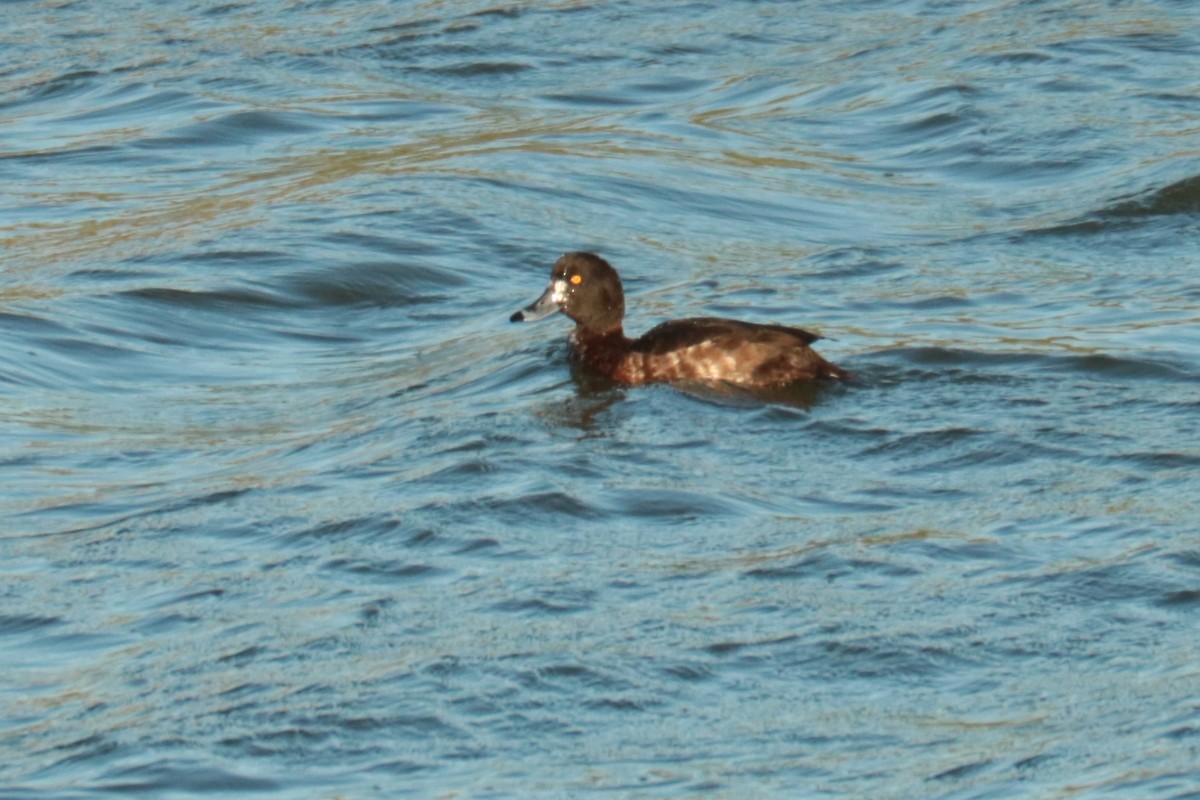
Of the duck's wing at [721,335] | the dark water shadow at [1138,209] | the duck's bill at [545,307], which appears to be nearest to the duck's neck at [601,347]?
the duck's bill at [545,307]

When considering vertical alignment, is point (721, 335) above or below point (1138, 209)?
above

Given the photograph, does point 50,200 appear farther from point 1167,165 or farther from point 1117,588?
point 1117,588

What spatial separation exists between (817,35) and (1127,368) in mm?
11133

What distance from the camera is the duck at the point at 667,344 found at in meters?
10.1

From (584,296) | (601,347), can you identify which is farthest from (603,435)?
(584,296)

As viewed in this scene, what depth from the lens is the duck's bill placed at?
11148 mm

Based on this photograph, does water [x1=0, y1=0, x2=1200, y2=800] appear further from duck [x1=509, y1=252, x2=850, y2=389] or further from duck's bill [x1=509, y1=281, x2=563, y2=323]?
duck's bill [x1=509, y1=281, x2=563, y2=323]

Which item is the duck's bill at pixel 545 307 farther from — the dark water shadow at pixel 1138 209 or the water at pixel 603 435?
the dark water shadow at pixel 1138 209

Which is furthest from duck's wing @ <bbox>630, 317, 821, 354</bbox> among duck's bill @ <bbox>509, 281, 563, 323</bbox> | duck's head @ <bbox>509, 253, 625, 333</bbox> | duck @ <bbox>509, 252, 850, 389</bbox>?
duck's bill @ <bbox>509, 281, 563, 323</bbox>

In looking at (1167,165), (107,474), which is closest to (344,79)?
(1167,165)

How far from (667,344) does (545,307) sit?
3.52 ft

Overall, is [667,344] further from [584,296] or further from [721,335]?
[584,296]

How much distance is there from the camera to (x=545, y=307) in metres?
11.2

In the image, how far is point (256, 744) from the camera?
631 centimetres
